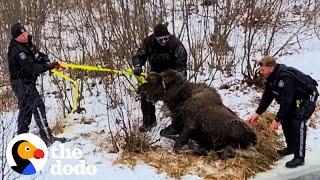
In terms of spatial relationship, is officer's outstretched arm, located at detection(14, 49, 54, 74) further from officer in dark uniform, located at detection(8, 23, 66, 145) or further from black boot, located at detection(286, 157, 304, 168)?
black boot, located at detection(286, 157, 304, 168)

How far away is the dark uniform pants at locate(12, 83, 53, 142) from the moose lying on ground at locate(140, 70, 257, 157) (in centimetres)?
154

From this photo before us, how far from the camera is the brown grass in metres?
6.58

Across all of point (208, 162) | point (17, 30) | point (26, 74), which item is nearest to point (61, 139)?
point (26, 74)

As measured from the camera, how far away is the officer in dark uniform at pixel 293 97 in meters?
6.47

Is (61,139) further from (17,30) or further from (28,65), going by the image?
(17,30)

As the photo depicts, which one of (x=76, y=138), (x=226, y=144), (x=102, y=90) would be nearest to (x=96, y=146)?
(x=76, y=138)

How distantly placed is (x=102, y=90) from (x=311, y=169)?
183 inches

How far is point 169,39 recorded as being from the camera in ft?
24.4

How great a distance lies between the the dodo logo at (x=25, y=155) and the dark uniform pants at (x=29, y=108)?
68 centimetres

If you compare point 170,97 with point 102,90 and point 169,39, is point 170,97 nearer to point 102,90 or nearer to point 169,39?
point 169,39

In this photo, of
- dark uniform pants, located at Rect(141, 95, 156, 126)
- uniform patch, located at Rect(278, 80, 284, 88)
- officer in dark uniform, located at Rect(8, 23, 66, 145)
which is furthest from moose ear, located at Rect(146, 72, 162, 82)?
uniform patch, located at Rect(278, 80, 284, 88)

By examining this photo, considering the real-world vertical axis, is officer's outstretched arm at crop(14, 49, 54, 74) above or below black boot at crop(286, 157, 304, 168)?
above

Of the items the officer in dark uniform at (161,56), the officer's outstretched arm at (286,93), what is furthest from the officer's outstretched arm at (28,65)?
the officer's outstretched arm at (286,93)

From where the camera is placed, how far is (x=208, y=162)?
684cm
